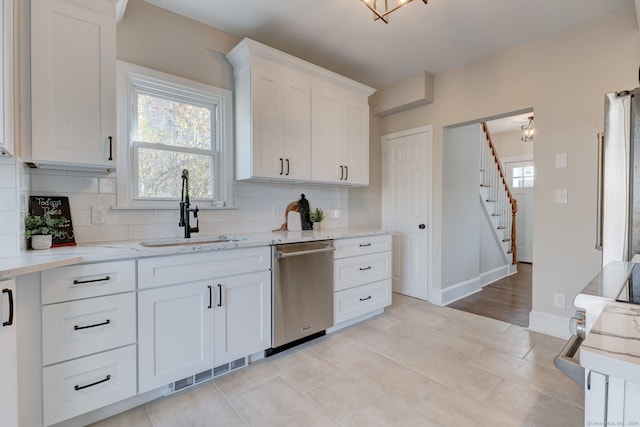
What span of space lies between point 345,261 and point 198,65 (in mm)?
2131

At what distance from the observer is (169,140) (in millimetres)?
2479

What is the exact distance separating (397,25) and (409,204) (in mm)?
2015

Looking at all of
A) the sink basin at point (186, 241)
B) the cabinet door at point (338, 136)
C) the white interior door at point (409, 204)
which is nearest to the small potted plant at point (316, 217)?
the cabinet door at point (338, 136)

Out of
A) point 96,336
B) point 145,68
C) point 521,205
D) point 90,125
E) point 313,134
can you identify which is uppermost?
point 145,68

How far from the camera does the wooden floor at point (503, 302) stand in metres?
3.19

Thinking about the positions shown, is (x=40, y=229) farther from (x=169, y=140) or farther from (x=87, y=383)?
(x=169, y=140)

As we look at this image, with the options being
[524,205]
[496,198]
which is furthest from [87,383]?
[524,205]

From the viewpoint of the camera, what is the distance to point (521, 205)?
616 cm

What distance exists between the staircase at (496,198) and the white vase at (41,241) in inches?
189

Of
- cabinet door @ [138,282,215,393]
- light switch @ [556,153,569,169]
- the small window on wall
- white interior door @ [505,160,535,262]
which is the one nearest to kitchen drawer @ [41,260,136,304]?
cabinet door @ [138,282,215,393]

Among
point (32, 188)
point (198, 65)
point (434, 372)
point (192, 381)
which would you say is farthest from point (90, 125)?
point (434, 372)

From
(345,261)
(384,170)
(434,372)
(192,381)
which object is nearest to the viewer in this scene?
(192,381)

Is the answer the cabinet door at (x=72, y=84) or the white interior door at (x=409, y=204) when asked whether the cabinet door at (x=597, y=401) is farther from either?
the white interior door at (x=409, y=204)

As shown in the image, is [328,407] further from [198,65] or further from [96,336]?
[198,65]
